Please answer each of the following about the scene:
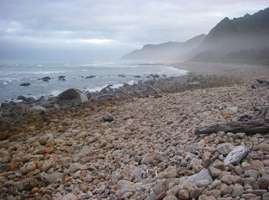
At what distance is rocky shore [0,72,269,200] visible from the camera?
509 centimetres

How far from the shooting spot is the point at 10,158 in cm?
837

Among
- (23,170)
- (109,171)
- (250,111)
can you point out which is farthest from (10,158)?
(250,111)

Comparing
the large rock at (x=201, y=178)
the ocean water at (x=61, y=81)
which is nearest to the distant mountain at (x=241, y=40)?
the ocean water at (x=61, y=81)

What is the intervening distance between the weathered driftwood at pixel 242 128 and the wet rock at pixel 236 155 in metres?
1.32

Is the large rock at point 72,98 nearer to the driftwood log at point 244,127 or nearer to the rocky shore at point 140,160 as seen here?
→ the rocky shore at point 140,160

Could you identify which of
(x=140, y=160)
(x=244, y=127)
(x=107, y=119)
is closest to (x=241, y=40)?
(x=107, y=119)

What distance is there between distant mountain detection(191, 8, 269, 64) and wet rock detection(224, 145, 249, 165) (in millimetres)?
54118

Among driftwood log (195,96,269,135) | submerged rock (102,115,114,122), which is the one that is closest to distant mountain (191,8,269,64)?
submerged rock (102,115,114,122)

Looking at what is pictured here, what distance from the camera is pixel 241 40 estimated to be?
274 feet

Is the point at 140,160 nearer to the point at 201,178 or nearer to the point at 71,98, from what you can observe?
the point at 201,178

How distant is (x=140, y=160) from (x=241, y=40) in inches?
3219

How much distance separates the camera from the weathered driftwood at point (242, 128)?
277 inches

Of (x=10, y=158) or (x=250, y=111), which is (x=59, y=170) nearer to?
(x=10, y=158)

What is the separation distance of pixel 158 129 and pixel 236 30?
8880cm
